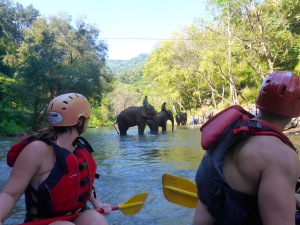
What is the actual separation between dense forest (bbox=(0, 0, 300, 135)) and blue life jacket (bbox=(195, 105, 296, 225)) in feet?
27.4

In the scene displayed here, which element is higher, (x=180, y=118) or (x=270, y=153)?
(x=270, y=153)

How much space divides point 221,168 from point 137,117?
18685 mm

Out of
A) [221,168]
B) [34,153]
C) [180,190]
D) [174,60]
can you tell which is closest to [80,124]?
[34,153]

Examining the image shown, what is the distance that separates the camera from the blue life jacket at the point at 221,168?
5.60ft

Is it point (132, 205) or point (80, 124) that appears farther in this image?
A: point (132, 205)

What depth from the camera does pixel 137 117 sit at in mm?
20469

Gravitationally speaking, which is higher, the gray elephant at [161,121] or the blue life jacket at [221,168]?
the blue life jacket at [221,168]

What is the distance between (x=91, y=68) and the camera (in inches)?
1356

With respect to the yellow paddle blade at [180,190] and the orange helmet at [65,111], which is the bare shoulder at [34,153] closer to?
the orange helmet at [65,111]

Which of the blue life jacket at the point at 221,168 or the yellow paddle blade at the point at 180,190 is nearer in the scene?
the blue life jacket at the point at 221,168

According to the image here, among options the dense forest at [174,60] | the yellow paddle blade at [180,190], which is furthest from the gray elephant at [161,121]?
the yellow paddle blade at [180,190]

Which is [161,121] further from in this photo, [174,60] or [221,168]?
[221,168]

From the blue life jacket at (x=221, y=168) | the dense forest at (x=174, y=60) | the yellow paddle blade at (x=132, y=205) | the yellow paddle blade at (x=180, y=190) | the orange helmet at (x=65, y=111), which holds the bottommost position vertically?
the yellow paddle blade at (x=132, y=205)

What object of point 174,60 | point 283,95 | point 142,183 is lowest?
point 142,183
